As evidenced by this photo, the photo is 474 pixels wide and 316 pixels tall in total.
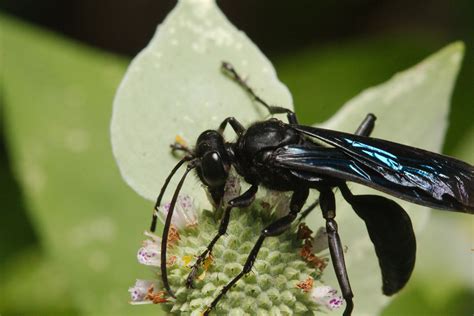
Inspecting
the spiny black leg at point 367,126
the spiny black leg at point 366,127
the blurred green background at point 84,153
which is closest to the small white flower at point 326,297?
the spiny black leg at point 366,127

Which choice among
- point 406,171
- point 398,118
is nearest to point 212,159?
point 406,171

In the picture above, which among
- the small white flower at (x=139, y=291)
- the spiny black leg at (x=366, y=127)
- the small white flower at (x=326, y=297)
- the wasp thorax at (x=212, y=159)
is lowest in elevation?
the small white flower at (x=139, y=291)

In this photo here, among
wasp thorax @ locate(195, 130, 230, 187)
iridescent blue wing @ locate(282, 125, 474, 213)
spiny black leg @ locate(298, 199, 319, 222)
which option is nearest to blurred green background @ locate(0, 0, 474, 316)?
spiny black leg @ locate(298, 199, 319, 222)

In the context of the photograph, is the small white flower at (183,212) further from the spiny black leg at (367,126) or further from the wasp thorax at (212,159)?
the spiny black leg at (367,126)

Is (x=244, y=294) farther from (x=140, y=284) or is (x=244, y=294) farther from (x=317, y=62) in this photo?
(x=317, y=62)

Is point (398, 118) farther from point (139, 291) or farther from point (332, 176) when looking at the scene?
point (139, 291)
